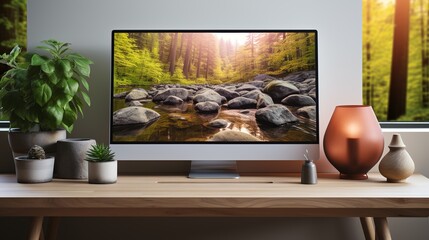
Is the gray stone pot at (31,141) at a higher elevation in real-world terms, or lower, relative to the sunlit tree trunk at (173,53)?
lower

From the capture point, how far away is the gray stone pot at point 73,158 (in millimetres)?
1833

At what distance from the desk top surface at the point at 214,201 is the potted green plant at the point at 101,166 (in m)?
0.09

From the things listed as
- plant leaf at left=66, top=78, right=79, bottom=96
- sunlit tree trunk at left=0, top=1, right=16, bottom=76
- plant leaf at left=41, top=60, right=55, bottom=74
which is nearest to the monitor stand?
plant leaf at left=66, top=78, right=79, bottom=96

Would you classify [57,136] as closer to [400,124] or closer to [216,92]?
[216,92]

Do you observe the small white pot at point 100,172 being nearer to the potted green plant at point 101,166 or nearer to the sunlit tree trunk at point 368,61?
the potted green plant at point 101,166

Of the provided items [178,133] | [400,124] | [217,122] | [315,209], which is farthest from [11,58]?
[400,124]

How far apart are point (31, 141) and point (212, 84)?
0.73 m

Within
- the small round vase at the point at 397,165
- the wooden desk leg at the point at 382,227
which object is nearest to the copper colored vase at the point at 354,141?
the small round vase at the point at 397,165

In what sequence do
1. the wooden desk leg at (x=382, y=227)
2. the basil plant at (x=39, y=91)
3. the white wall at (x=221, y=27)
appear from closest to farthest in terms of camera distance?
the wooden desk leg at (x=382, y=227) < the basil plant at (x=39, y=91) < the white wall at (x=221, y=27)

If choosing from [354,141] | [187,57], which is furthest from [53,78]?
[354,141]

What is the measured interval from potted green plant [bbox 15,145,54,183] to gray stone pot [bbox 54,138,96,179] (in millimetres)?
63

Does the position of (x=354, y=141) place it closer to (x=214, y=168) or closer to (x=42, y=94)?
(x=214, y=168)

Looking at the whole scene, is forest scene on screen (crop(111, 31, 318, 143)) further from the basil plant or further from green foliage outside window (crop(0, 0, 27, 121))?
green foliage outside window (crop(0, 0, 27, 121))

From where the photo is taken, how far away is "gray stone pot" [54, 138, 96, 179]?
6.01 feet
